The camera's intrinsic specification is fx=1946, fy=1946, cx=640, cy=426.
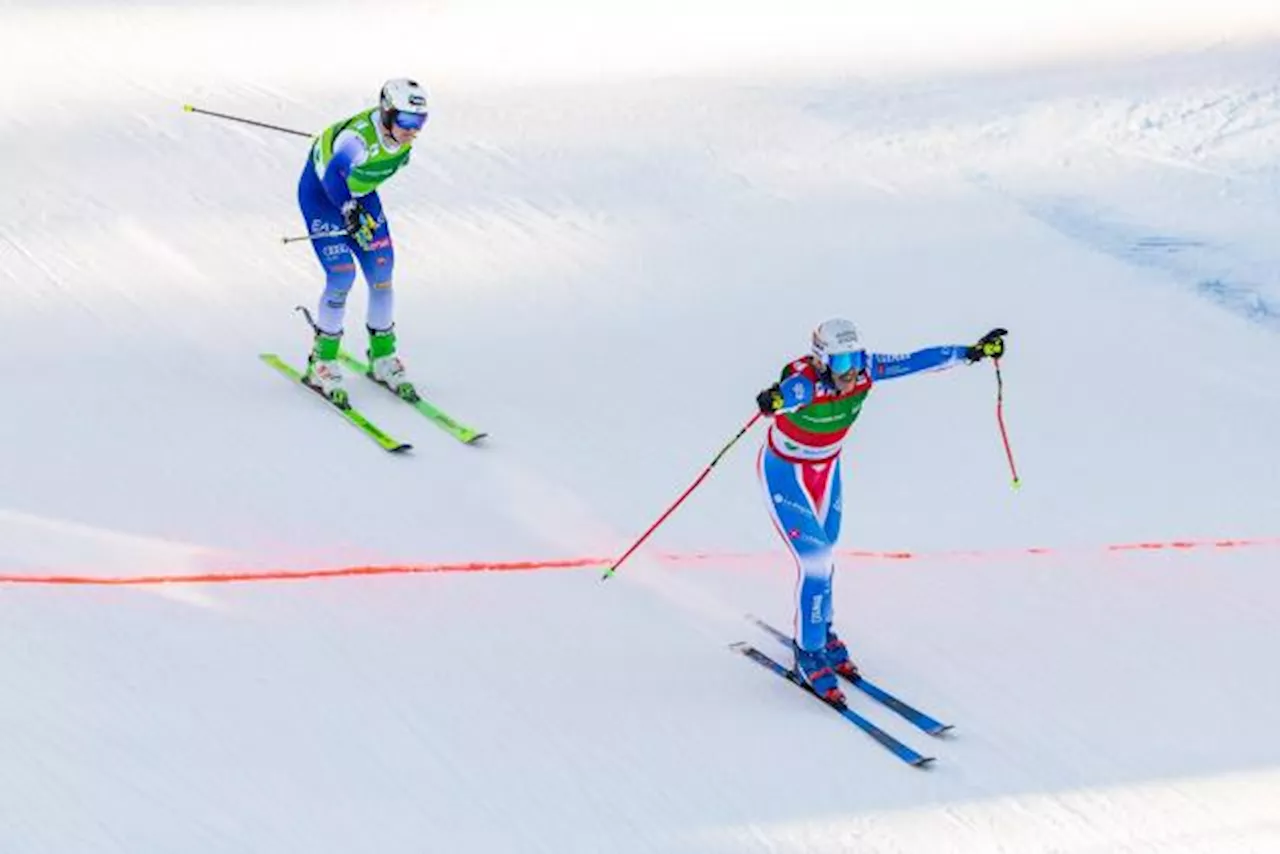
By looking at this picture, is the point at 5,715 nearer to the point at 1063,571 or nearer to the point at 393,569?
the point at 393,569

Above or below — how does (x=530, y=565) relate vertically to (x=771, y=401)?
below

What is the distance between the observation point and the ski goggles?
995cm

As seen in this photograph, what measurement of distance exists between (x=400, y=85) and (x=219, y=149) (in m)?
5.55

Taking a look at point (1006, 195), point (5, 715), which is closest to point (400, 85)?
point (5, 715)

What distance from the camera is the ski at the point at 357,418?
1021cm

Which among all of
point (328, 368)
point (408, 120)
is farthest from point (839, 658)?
point (328, 368)

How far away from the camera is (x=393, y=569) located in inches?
350

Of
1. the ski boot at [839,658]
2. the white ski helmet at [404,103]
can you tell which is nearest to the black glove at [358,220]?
the white ski helmet at [404,103]

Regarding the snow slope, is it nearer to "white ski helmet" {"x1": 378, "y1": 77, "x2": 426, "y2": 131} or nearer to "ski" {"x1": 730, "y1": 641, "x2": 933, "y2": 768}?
"ski" {"x1": 730, "y1": 641, "x2": 933, "y2": 768}

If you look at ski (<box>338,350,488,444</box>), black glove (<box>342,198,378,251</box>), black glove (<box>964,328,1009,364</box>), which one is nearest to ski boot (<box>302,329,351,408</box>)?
ski (<box>338,350,488,444</box>)

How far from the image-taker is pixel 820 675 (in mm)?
8031

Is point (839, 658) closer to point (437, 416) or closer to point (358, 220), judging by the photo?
point (437, 416)

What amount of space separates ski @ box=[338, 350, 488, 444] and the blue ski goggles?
3.23m

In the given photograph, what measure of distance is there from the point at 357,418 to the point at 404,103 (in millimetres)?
1728
